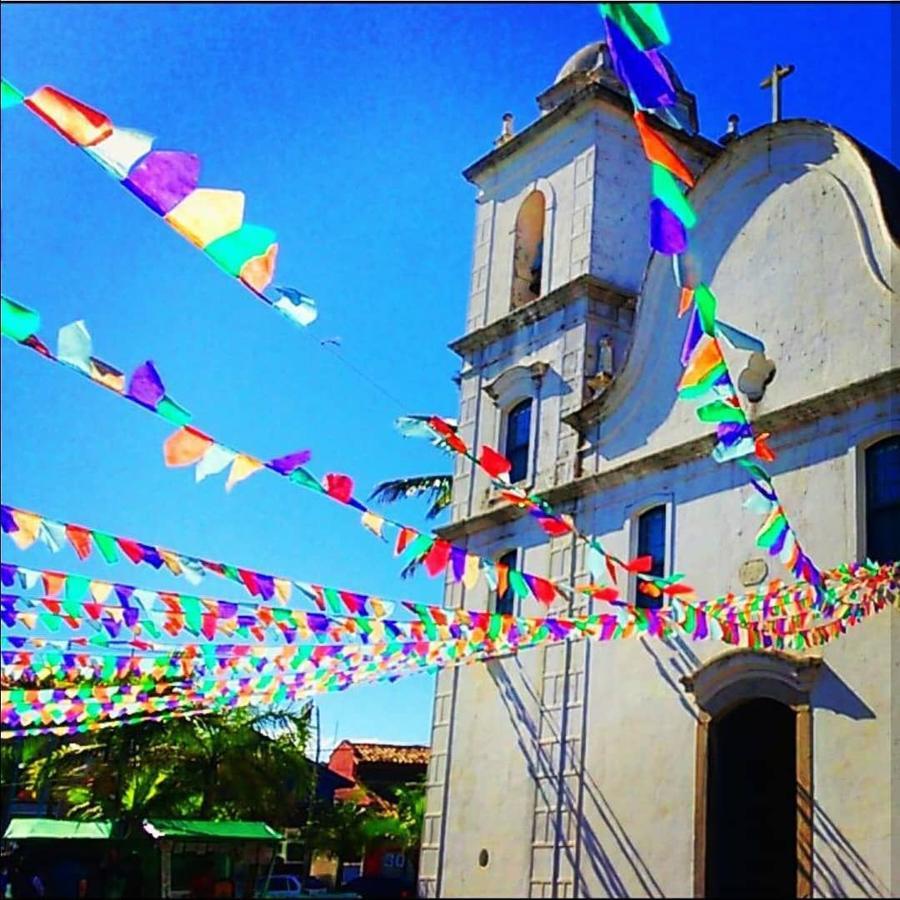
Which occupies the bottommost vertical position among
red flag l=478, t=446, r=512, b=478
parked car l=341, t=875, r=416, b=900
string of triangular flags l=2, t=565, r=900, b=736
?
parked car l=341, t=875, r=416, b=900

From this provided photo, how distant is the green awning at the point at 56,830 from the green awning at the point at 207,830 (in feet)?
2.29

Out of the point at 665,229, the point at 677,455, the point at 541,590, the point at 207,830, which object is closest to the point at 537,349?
the point at 677,455

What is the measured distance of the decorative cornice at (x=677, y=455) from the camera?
13.2 meters

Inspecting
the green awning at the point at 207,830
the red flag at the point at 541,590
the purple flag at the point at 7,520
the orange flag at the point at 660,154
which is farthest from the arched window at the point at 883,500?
the green awning at the point at 207,830

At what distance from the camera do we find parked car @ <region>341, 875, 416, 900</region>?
2491cm

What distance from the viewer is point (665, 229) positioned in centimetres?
668

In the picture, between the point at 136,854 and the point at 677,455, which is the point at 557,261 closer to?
the point at 677,455

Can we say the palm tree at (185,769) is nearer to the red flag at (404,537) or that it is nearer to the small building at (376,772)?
the small building at (376,772)

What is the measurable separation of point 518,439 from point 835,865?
801cm

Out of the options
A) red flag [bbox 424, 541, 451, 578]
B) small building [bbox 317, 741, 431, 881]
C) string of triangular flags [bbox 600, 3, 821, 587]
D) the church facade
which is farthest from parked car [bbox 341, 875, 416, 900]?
string of triangular flags [bbox 600, 3, 821, 587]

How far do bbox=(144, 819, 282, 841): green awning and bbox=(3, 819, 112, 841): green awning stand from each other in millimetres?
697

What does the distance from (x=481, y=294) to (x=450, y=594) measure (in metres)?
4.82

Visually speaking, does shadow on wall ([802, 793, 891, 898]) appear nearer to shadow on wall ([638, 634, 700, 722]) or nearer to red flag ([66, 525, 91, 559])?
shadow on wall ([638, 634, 700, 722])

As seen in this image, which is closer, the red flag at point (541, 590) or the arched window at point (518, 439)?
the red flag at point (541, 590)
